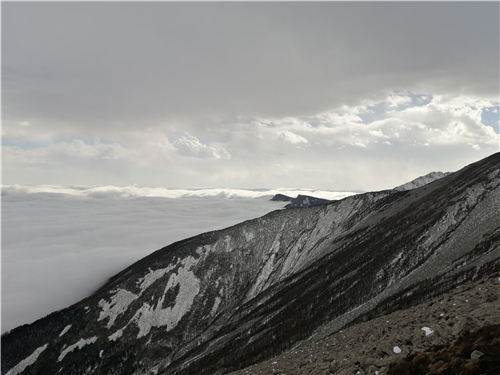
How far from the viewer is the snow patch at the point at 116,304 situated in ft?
519

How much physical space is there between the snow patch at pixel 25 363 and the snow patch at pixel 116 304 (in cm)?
3521

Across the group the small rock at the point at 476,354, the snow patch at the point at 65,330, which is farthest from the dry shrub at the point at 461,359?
the snow patch at the point at 65,330

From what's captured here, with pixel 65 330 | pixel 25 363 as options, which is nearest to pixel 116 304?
pixel 65 330

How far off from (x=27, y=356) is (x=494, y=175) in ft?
779

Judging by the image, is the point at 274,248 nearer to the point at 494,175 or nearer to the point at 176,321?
the point at 176,321

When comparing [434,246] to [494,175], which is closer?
[434,246]

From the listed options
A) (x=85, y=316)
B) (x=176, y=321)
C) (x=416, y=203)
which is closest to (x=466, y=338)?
(x=416, y=203)

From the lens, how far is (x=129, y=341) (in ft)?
468

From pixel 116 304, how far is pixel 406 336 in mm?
173553

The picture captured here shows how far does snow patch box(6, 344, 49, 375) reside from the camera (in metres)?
149

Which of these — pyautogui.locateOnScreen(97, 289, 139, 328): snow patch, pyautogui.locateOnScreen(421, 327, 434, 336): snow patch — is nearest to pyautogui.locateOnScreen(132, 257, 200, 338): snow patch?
pyautogui.locateOnScreen(97, 289, 139, 328): snow patch

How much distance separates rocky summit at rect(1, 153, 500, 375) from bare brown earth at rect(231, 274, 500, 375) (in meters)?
0.87

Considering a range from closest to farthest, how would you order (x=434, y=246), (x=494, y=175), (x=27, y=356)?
1. (x=434, y=246)
2. (x=494, y=175)
3. (x=27, y=356)

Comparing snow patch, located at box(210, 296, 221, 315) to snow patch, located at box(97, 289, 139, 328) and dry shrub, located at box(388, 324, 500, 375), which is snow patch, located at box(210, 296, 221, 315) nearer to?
snow patch, located at box(97, 289, 139, 328)
